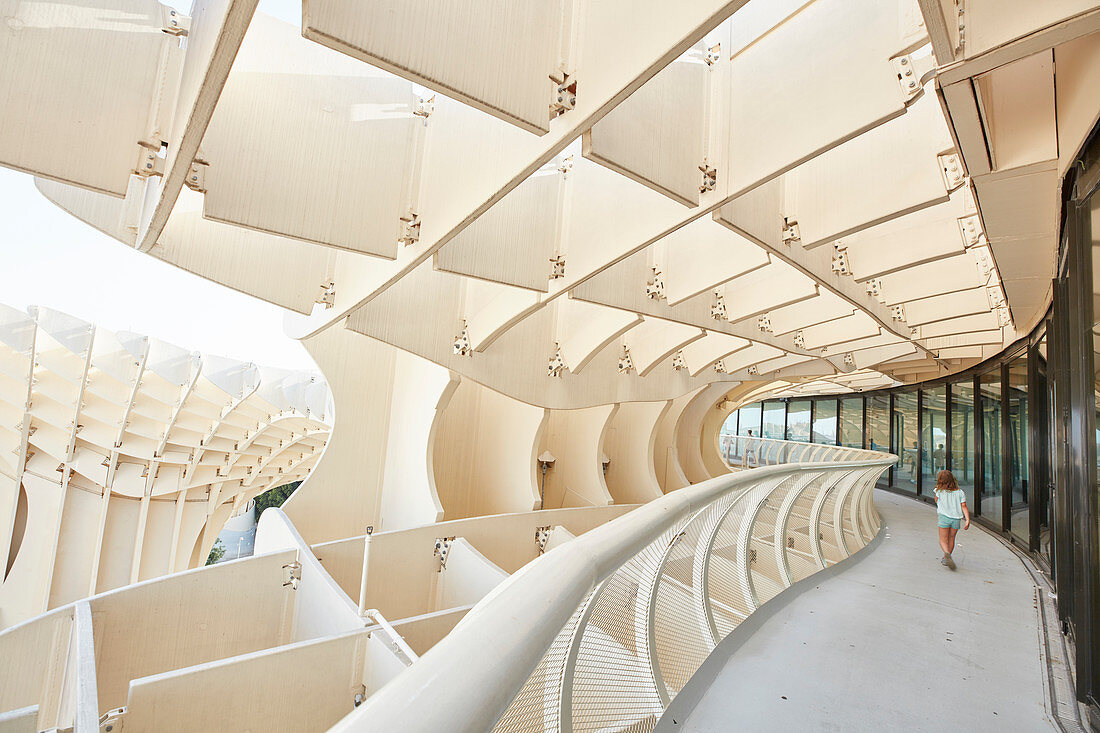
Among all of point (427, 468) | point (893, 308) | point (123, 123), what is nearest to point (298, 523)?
point (427, 468)

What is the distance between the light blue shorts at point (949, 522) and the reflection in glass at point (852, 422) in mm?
15998

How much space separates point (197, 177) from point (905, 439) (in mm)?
19389

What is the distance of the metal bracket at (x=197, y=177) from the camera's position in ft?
13.7

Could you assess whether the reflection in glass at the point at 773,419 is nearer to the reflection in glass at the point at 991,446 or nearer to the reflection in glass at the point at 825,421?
the reflection in glass at the point at 825,421

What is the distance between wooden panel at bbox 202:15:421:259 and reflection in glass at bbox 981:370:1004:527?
11167 millimetres

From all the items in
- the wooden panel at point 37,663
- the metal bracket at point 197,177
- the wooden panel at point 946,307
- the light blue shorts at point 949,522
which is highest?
the wooden panel at point 946,307

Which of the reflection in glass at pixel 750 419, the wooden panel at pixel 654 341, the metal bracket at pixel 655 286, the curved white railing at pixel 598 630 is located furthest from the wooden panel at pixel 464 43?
the reflection in glass at pixel 750 419

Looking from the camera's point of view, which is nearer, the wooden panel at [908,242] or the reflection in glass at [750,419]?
the wooden panel at [908,242]

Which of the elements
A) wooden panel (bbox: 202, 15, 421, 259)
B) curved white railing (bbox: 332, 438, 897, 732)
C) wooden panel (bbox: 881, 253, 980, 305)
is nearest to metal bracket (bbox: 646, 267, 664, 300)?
wooden panel (bbox: 881, 253, 980, 305)

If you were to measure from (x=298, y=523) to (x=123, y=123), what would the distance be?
808 centimetres

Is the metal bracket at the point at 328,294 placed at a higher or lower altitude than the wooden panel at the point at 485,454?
higher

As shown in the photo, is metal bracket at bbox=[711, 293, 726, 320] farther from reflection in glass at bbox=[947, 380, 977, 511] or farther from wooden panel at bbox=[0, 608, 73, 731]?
wooden panel at bbox=[0, 608, 73, 731]

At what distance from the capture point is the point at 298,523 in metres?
10.5

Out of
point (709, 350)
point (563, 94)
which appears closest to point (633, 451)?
point (709, 350)
